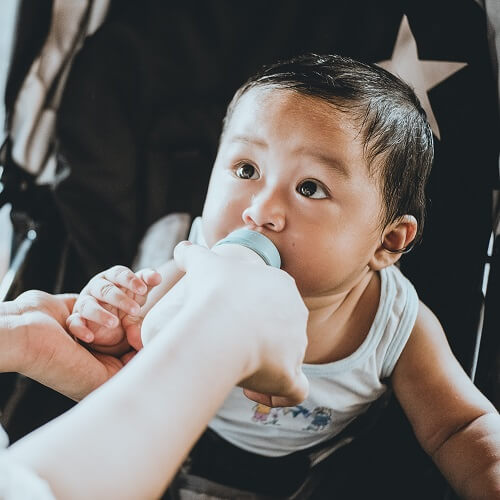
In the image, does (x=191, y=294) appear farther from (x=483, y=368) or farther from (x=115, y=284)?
(x=483, y=368)

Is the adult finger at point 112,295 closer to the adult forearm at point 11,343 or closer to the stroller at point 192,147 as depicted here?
the adult forearm at point 11,343

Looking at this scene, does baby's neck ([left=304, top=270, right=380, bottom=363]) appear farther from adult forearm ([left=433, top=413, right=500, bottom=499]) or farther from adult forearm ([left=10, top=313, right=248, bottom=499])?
adult forearm ([left=10, top=313, right=248, bottom=499])

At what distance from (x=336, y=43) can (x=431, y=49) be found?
0.16 m

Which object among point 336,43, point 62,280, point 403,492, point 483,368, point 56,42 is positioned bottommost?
point 403,492

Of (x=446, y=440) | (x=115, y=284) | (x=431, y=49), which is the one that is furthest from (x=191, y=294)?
(x=431, y=49)

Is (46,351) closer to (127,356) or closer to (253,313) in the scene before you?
(127,356)

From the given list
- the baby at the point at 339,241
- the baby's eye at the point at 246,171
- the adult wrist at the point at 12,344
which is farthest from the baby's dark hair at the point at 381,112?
the adult wrist at the point at 12,344

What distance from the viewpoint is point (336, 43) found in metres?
1.00

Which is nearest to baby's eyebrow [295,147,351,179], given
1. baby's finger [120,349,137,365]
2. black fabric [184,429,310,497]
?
baby's finger [120,349,137,365]

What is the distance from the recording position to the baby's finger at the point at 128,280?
2.36ft

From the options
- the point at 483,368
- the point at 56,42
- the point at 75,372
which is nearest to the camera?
the point at 75,372

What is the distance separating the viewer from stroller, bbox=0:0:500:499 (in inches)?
36.0

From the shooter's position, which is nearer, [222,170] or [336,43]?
[222,170]

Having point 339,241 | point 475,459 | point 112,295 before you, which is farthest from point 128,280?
point 475,459
